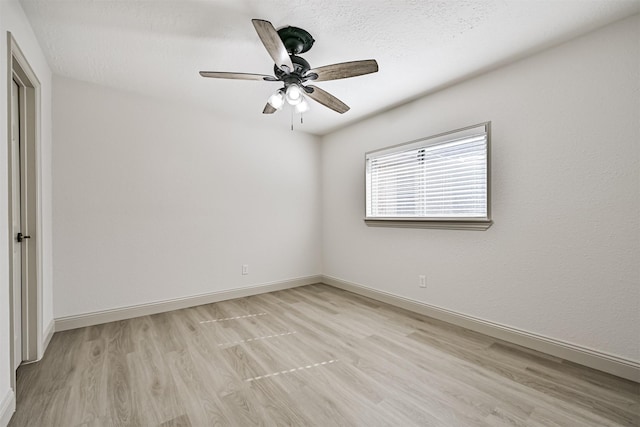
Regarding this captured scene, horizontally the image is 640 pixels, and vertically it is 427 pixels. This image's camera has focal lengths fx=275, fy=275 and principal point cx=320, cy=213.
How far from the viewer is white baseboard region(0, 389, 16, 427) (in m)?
1.42

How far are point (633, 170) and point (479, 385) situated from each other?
176 centimetres

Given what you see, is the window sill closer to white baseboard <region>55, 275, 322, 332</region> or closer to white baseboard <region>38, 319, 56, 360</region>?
white baseboard <region>55, 275, 322, 332</region>

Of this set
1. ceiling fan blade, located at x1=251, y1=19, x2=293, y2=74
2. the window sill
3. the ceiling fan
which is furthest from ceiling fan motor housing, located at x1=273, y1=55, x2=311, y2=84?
the window sill

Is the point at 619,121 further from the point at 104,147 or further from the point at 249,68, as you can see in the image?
the point at 104,147

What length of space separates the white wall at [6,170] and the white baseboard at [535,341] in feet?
10.6

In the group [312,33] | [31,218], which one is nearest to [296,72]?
[312,33]

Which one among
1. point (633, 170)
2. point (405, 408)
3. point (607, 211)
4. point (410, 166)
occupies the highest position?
point (410, 166)

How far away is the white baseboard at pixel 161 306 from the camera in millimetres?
2713

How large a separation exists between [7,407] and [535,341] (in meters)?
3.52

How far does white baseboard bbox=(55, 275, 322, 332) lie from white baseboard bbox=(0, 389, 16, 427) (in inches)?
52.7

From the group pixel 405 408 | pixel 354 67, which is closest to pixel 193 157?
pixel 354 67

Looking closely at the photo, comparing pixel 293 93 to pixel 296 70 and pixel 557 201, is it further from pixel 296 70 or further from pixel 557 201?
pixel 557 201

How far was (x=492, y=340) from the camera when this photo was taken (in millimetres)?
2449

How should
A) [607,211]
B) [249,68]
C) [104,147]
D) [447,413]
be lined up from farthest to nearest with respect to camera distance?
[104,147] < [249,68] < [607,211] < [447,413]
